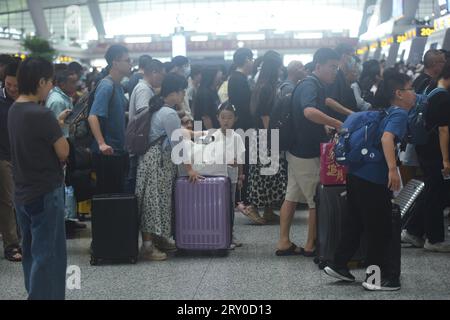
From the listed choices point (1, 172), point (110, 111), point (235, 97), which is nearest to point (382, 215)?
point (110, 111)

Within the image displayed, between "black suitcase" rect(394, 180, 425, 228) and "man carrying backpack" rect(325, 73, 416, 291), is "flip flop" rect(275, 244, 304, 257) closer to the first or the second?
"black suitcase" rect(394, 180, 425, 228)

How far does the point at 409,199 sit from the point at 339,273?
1.85 meters

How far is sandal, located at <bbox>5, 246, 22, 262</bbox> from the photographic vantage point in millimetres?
6242

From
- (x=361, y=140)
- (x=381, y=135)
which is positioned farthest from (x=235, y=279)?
(x=381, y=135)

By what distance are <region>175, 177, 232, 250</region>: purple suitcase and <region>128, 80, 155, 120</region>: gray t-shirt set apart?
71 cm

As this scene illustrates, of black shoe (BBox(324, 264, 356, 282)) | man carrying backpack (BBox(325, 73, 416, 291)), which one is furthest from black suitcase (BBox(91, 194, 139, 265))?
man carrying backpack (BBox(325, 73, 416, 291))

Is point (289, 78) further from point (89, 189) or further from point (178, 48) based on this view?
point (178, 48)

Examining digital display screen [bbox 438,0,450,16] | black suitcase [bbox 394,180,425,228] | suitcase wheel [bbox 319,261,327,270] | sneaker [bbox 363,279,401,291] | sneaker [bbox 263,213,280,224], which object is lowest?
sneaker [bbox 263,213,280,224]

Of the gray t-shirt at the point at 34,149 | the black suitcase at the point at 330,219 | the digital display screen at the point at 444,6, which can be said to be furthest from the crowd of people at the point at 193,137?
the digital display screen at the point at 444,6

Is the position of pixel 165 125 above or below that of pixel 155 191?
above

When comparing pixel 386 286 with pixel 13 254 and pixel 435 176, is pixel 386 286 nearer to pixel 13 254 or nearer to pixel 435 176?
pixel 435 176

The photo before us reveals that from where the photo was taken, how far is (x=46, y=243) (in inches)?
160

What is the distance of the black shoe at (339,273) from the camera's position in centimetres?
516

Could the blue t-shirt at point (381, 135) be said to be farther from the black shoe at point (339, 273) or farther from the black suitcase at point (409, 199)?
the black suitcase at point (409, 199)
